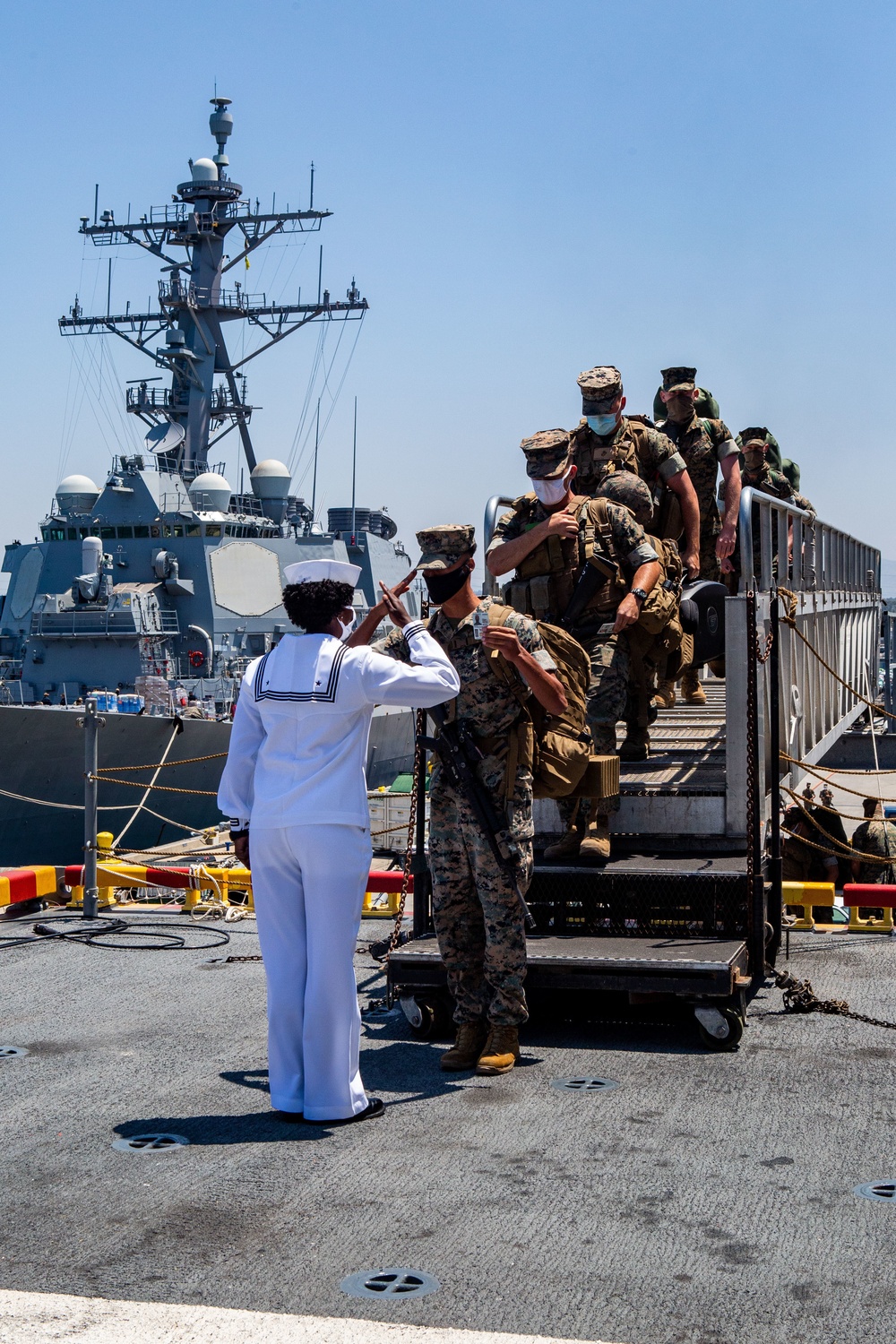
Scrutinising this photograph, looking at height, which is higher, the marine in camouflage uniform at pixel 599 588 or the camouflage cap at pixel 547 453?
the camouflage cap at pixel 547 453

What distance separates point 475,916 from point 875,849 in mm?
5101

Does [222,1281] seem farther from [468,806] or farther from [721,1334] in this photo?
[468,806]

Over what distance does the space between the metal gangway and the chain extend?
0.62 m

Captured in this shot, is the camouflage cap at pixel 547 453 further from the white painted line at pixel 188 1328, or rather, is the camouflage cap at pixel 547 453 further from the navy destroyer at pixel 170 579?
the navy destroyer at pixel 170 579

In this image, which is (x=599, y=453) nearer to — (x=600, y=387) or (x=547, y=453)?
(x=600, y=387)

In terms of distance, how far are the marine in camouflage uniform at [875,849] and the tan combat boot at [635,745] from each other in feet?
8.93

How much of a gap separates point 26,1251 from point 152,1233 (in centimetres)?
28

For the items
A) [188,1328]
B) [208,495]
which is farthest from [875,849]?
[208,495]

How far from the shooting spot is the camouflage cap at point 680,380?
8.26 meters

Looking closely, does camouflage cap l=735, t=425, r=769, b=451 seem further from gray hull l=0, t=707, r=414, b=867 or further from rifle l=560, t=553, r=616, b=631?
gray hull l=0, t=707, r=414, b=867

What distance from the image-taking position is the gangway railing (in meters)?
5.57

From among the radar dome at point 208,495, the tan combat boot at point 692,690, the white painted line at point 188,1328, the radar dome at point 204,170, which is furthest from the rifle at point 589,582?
the radar dome at point 204,170

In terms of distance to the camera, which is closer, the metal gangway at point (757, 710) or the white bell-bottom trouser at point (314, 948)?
the white bell-bottom trouser at point (314, 948)

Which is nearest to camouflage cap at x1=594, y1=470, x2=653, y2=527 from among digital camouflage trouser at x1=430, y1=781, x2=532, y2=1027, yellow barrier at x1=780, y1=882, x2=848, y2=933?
digital camouflage trouser at x1=430, y1=781, x2=532, y2=1027
